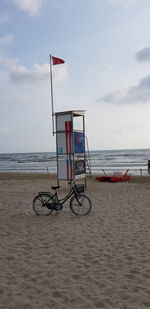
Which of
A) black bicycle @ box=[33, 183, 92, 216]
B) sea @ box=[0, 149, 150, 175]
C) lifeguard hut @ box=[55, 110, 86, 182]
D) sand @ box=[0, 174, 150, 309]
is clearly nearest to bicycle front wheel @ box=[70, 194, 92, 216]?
black bicycle @ box=[33, 183, 92, 216]

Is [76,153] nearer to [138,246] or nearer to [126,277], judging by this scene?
[138,246]

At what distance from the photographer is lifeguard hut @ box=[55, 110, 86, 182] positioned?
12.2 m

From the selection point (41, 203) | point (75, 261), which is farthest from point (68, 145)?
point (75, 261)

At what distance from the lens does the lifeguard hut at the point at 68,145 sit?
12195 mm

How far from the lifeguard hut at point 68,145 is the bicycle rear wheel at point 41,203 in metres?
4.26

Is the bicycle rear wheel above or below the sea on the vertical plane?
below

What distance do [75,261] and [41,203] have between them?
367cm

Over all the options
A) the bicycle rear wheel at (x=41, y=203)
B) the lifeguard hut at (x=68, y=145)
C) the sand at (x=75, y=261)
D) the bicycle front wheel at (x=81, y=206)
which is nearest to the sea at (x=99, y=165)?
the lifeguard hut at (x=68, y=145)

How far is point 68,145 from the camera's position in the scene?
12.3 m

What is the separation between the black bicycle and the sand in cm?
21

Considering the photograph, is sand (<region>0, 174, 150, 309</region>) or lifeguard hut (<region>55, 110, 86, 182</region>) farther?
lifeguard hut (<region>55, 110, 86, 182</region>)

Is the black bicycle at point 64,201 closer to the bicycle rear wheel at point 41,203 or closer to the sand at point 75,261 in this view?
the bicycle rear wheel at point 41,203

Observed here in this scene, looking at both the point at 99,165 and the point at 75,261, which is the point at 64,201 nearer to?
the point at 75,261

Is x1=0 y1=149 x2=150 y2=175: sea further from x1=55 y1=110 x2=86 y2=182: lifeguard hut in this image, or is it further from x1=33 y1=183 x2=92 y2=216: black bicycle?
x1=33 y1=183 x2=92 y2=216: black bicycle
